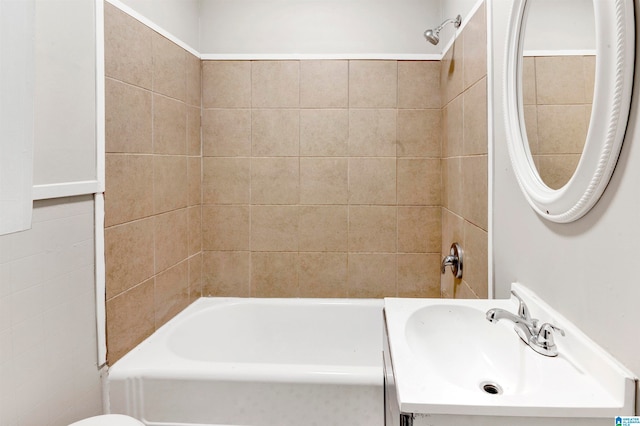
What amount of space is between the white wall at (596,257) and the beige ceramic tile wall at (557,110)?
0.43ft

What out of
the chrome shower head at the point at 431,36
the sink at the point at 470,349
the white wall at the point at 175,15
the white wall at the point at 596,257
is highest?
the white wall at the point at 175,15

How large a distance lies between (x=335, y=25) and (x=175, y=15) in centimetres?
91

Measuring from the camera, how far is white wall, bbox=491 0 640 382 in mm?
756

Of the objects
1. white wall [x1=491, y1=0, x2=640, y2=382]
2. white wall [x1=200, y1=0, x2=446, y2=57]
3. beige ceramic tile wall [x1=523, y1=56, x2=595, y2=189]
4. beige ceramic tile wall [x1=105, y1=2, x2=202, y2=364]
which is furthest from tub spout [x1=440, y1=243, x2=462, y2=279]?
beige ceramic tile wall [x1=105, y1=2, x2=202, y2=364]

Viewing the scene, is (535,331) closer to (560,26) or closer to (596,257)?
(596,257)

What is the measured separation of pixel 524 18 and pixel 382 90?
125 centimetres

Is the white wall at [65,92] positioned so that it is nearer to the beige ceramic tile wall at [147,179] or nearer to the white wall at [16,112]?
the beige ceramic tile wall at [147,179]

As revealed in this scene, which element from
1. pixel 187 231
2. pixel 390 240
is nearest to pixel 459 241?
pixel 390 240

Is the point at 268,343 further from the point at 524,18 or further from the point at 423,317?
the point at 524,18

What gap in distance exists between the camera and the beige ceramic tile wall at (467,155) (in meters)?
1.64

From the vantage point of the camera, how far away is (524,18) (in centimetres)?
121

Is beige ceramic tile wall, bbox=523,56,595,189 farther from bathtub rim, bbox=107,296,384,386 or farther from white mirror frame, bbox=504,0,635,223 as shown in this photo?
bathtub rim, bbox=107,296,384,386

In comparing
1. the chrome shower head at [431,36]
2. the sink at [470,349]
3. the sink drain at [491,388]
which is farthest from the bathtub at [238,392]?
the chrome shower head at [431,36]

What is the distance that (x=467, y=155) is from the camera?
185cm
